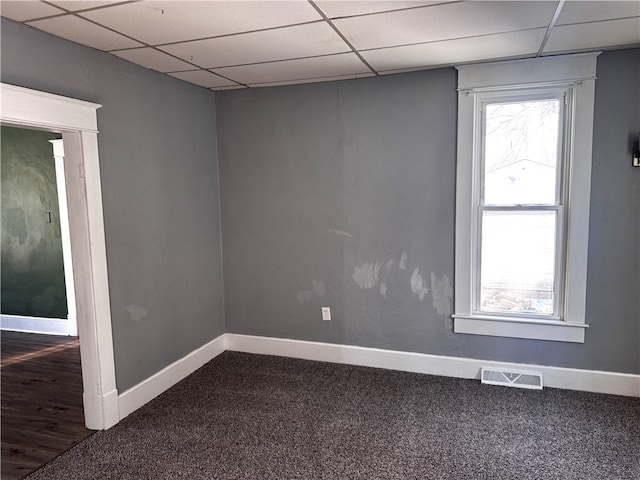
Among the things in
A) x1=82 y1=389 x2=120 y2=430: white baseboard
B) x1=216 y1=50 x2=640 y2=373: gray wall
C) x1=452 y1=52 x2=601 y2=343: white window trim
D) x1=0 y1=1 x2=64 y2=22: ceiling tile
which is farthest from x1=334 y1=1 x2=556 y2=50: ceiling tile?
x1=82 y1=389 x2=120 y2=430: white baseboard

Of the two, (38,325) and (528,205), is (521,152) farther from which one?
(38,325)

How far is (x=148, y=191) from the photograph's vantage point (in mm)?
3145

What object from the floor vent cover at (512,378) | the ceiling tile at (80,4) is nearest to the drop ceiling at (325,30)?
the ceiling tile at (80,4)

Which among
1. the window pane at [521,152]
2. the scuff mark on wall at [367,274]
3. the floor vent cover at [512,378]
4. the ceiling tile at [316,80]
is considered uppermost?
the ceiling tile at [316,80]

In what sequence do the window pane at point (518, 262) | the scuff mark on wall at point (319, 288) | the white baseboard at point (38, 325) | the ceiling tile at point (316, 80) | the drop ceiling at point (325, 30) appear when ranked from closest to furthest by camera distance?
the drop ceiling at point (325, 30) → the window pane at point (518, 262) → the ceiling tile at point (316, 80) → the scuff mark on wall at point (319, 288) → the white baseboard at point (38, 325)

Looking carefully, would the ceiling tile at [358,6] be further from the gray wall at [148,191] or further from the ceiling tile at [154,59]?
the gray wall at [148,191]

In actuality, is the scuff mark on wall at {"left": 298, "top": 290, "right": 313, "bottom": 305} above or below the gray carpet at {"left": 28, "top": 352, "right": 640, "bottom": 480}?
above

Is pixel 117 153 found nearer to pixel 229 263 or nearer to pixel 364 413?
pixel 229 263

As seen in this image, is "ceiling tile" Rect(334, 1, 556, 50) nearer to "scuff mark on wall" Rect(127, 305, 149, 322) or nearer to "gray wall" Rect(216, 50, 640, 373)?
"gray wall" Rect(216, 50, 640, 373)

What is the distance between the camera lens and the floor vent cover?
3.22 meters

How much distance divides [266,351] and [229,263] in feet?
2.81

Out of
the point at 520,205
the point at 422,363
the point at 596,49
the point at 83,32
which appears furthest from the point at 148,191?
the point at 596,49

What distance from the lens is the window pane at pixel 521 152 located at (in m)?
3.12

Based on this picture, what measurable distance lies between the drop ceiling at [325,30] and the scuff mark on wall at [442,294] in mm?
1580
